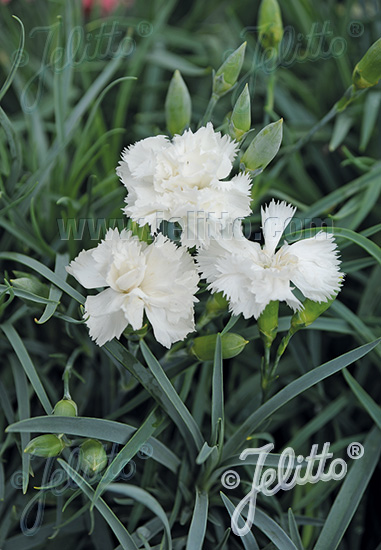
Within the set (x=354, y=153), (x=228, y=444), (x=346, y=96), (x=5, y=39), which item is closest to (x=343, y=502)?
(x=228, y=444)

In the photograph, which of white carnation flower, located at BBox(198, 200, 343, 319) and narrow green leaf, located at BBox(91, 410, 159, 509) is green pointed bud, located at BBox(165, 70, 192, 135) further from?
narrow green leaf, located at BBox(91, 410, 159, 509)

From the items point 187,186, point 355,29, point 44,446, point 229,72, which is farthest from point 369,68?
point 44,446

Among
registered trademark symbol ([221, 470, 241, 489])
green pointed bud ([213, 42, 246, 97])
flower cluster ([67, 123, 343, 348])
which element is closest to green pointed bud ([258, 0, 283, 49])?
green pointed bud ([213, 42, 246, 97])

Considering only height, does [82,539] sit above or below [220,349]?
below

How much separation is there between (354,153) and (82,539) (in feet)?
2.08

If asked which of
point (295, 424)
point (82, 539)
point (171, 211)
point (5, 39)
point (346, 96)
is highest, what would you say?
point (5, 39)

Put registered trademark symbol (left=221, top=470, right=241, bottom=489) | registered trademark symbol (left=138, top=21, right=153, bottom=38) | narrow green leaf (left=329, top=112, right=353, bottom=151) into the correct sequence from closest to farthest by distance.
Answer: registered trademark symbol (left=221, top=470, right=241, bottom=489)
narrow green leaf (left=329, top=112, right=353, bottom=151)
registered trademark symbol (left=138, top=21, right=153, bottom=38)

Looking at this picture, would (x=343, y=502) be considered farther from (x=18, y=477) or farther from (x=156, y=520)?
(x=18, y=477)

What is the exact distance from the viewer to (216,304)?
0.47 meters

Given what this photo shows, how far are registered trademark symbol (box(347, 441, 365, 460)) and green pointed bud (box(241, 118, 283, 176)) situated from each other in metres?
0.31

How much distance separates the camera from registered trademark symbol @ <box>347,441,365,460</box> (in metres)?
0.56

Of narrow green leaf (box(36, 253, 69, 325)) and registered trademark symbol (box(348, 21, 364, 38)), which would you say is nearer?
narrow green leaf (box(36, 253, 69, 325))

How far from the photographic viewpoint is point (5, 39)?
83 centimetres

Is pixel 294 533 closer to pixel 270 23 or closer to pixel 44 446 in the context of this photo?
pixel 44 446
